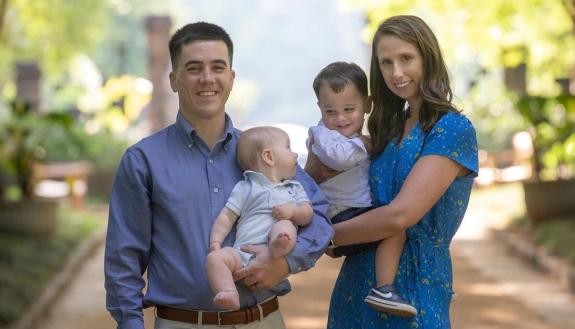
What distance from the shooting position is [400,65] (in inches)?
152

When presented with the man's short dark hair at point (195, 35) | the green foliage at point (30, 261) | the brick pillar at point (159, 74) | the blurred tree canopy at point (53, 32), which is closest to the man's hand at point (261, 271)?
the man's short dark hair at point (195, 35)

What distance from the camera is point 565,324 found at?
9.43 m

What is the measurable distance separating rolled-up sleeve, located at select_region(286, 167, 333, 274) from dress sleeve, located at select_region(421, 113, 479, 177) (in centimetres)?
39

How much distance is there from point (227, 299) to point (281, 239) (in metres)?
0.26

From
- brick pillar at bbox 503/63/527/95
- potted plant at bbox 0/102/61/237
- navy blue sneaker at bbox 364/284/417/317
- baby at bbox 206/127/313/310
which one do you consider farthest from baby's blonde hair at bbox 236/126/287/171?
brick pillar at bbox 503/63/527/95

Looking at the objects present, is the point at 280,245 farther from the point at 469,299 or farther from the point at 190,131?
the point at 469,299

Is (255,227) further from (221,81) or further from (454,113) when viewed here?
(454,113)

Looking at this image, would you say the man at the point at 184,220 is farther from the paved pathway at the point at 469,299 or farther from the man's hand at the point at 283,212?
the paved pathway at the point at 469,299

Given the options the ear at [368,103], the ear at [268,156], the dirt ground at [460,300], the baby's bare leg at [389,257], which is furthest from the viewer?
the dirt ground at [460,300]

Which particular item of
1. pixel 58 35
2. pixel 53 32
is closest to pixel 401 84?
pixel 53 32

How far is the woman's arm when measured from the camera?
3.83 metres

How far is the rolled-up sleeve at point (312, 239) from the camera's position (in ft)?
12.4

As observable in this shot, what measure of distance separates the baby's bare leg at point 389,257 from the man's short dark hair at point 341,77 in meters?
0.52

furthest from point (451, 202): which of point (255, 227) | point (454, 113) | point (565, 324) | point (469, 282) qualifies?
point (469, 282)
